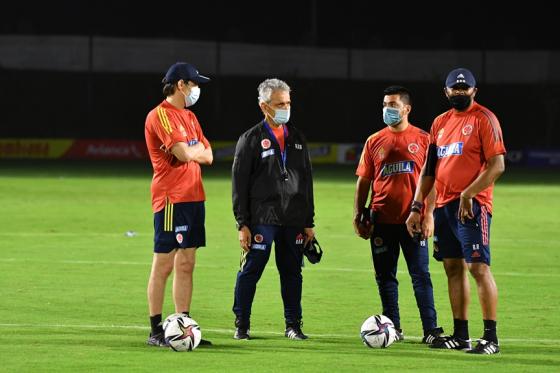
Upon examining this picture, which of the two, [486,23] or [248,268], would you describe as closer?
[248,268]

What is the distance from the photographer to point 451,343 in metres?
9.85

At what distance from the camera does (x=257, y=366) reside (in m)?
8.77

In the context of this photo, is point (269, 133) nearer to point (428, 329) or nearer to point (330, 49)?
point (428, 329)

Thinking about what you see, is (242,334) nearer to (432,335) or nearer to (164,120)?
(432,335)

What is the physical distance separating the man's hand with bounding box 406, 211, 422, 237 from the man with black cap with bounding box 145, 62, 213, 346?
1686mm

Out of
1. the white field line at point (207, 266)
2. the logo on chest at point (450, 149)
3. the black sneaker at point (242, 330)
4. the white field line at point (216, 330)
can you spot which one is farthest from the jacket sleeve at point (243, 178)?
the white field line at point (207, 266)

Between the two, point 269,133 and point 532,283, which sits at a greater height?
point 269,133

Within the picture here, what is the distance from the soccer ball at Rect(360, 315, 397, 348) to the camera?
9727 millimetres

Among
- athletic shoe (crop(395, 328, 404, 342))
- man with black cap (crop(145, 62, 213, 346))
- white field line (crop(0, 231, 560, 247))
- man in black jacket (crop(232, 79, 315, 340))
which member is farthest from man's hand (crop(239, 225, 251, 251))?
white field line (crop(0, 231, 560, 247))

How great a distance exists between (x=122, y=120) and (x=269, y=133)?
39.5 m

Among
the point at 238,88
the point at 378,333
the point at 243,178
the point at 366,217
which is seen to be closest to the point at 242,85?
the point at 238,88

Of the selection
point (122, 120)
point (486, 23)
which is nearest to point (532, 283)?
point (122, 120)

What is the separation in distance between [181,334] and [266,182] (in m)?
1.53

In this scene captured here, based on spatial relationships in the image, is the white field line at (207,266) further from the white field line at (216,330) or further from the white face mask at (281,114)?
the white face mask at (281,114)
